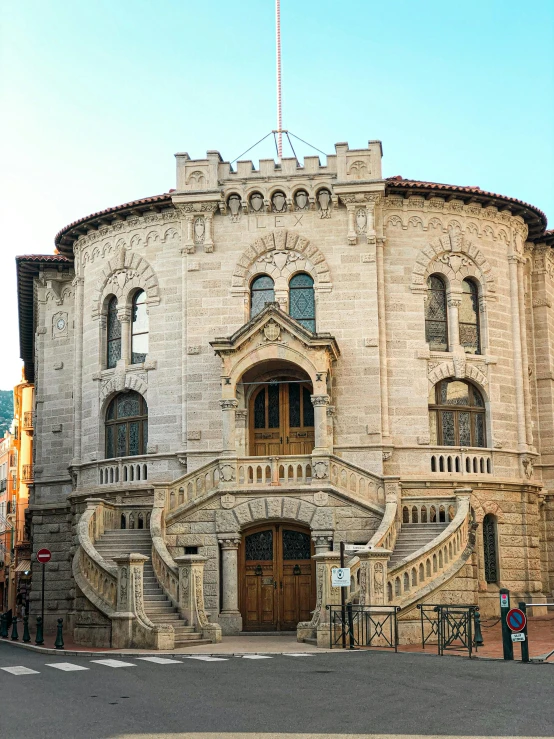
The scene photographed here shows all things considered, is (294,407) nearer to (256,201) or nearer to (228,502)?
(228,502)

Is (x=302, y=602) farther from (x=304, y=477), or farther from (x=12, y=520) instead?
(x=12, y=520)

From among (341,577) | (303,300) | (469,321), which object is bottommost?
(341,577)

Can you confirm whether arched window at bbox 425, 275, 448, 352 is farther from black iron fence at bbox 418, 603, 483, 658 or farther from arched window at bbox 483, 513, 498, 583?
black iron fence at bbox 418, 603, 483, 658

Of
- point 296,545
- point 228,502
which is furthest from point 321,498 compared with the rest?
point 228,502

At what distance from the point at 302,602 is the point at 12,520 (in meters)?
56.0

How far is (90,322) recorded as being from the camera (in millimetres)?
34719

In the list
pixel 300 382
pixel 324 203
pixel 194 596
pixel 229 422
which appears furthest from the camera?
pixel 324 203

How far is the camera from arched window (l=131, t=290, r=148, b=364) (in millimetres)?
33469

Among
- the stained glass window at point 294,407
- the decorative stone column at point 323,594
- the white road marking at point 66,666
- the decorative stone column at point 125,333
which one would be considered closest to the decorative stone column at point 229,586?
the decorative stone column at point 323,594

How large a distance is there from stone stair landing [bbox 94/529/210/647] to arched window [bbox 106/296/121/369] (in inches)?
271

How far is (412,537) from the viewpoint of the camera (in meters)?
27.8

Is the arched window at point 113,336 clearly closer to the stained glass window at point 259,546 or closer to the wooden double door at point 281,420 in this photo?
the wooden double door at point 281,420

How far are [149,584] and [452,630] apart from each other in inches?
353

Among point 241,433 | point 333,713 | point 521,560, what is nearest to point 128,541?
point 241,433
